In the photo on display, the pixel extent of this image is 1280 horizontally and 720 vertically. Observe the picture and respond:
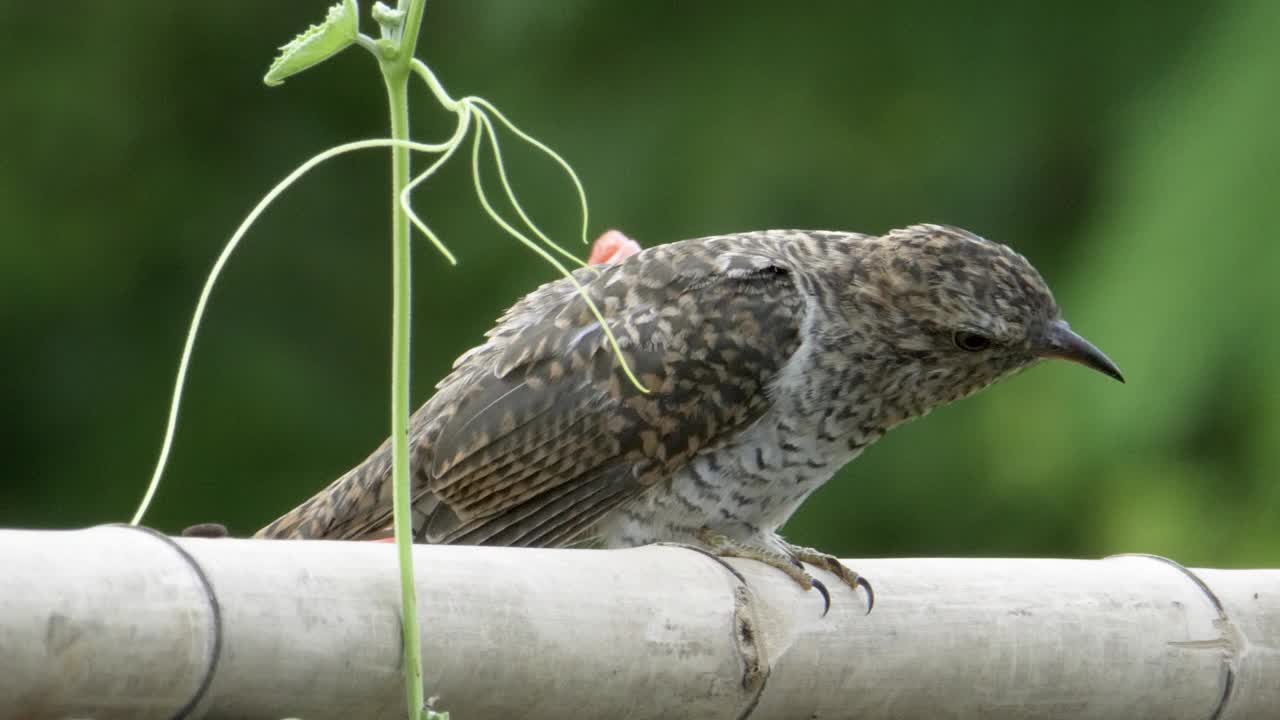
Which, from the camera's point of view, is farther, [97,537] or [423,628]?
[423,628]

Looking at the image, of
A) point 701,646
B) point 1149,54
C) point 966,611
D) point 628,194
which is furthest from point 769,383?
point 1149,54

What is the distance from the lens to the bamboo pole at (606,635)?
936 millimetres

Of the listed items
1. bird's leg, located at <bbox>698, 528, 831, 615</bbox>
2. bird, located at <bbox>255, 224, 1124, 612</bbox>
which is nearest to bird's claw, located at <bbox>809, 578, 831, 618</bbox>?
bird's leg, located at <bbox>698, 528, 831, 615</bbox>

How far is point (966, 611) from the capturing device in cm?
137

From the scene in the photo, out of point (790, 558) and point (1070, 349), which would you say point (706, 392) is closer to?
point (790, 558)

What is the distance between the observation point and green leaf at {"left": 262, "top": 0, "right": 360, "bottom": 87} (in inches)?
35.3

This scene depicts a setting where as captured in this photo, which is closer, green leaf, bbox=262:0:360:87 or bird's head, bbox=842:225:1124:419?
green leaf, bbox=262:0:360:87

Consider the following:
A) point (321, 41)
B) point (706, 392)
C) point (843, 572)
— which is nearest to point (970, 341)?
point (706, 392)

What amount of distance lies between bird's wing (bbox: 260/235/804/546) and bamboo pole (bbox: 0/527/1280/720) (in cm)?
43

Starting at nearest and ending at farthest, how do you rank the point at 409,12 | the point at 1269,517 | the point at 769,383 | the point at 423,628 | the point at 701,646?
the point at 409,12 → the point at 423,628 → the point at 701,646 → the point at 769,383 → the point at 1269,517

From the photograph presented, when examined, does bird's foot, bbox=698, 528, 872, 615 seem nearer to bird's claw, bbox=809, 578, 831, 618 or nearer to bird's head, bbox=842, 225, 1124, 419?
bird's claw, bbox=809, 578, 831, 618

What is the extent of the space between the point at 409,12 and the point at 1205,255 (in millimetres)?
2517

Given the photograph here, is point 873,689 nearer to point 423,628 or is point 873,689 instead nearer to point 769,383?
point 423,628

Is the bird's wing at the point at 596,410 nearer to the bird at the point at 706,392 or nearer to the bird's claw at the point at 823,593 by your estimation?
the bird at the point at 706,392
